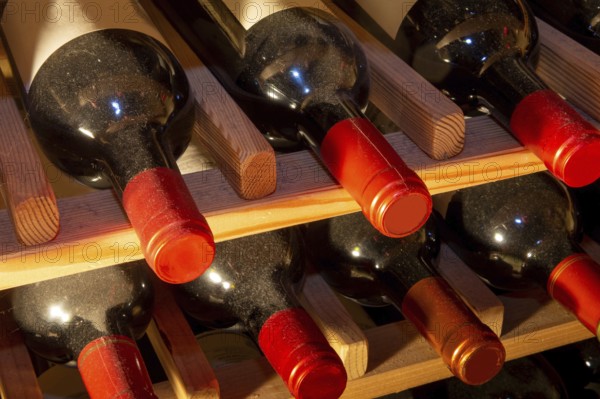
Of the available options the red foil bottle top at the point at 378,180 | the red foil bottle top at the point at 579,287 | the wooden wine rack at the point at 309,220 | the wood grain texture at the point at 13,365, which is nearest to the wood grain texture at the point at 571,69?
the wooden wine rack at the point at 309,220

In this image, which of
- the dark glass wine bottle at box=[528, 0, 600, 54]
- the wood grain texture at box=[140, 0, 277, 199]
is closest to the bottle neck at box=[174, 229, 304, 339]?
the wood grain texture at box=[140, 0, 277, 199]

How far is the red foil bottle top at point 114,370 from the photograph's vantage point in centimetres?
49

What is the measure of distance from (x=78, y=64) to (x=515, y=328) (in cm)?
44

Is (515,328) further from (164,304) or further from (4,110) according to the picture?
(4,110)

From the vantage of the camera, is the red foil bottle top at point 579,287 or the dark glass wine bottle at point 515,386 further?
the dark glass wine bottle at point 515,386

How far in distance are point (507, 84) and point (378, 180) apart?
0.61 ft

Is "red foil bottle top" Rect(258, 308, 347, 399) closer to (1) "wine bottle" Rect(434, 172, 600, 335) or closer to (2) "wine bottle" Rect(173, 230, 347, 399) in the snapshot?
(2) "wine bottle" Rect(173, 230, 347, 399)

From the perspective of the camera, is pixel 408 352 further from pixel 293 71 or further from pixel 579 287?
pixel 293 71

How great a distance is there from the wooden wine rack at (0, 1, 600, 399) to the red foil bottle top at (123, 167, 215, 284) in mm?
49

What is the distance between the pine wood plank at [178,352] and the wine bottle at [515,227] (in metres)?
0.26

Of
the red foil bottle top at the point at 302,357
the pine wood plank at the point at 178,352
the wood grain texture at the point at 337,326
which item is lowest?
the pine wood plank at the point at 178,352

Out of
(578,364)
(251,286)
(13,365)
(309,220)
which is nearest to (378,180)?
(309,220)

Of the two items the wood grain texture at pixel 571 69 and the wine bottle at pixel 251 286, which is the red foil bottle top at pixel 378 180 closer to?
the wine bottle at pixel 251 286

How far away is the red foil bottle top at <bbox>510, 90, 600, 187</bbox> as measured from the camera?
498 mm
